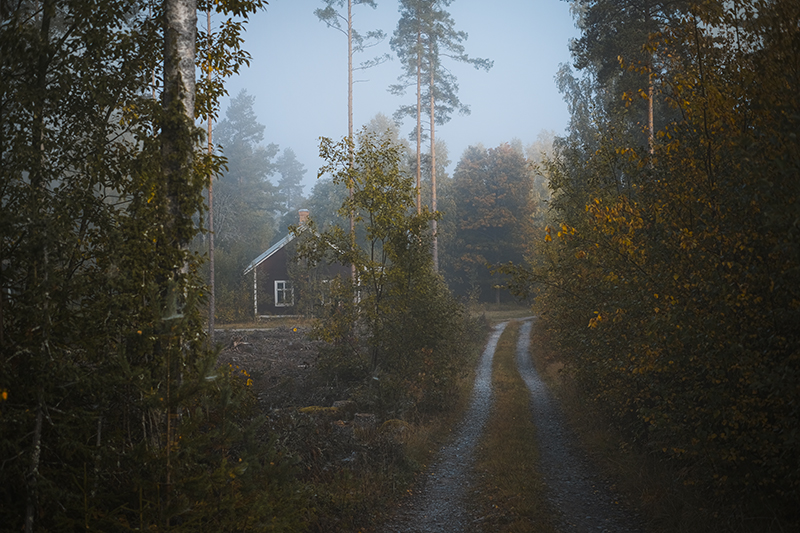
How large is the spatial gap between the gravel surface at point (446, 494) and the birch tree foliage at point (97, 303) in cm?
322

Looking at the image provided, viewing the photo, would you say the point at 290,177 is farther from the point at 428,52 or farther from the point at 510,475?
the point at 510,475

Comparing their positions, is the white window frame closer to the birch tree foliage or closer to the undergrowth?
the undergrowth

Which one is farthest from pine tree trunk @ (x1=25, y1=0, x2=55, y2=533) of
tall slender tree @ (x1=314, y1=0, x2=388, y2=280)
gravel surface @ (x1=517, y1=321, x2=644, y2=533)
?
tall slender tree @ (x1=314, y1=0, x2=388, y2=280)

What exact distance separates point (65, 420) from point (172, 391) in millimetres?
849

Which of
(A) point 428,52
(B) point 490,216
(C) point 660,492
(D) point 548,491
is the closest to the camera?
(C) point 660,492

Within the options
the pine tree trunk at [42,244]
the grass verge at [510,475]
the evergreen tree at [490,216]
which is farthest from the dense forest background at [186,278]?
the evergreen tree at [490,216]

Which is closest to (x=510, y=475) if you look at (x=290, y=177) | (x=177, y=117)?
(x=177, y=117)

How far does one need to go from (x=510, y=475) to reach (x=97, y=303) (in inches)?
309

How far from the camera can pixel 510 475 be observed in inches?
374

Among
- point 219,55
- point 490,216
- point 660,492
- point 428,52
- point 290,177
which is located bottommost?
point 660,492

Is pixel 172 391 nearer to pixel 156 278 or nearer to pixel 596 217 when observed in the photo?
pixel 156 278

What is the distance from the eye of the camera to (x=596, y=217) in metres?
8.14

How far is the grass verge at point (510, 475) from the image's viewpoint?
7.62 metres

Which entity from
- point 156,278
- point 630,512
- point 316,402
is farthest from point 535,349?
point 156,278
